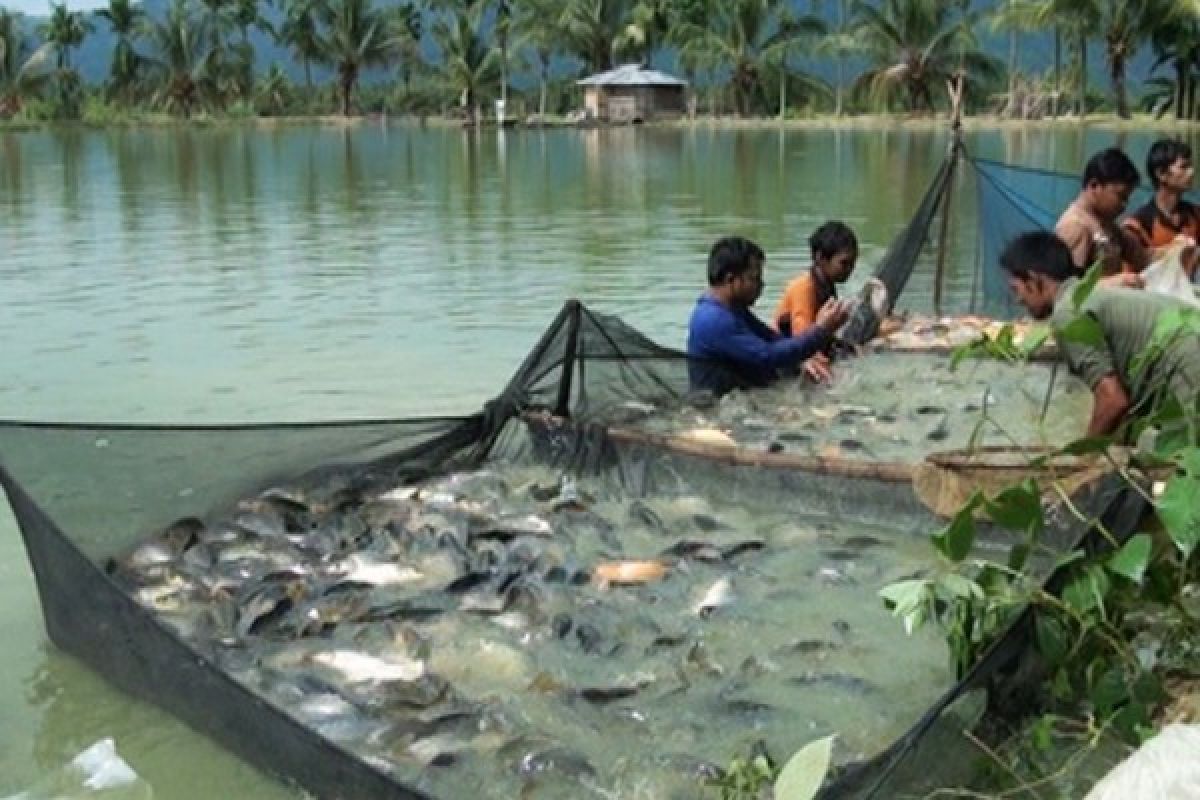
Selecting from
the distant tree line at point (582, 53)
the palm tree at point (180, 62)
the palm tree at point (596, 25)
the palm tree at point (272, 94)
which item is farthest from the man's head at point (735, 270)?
the palm tree at point (272, 94)

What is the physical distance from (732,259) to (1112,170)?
209cm

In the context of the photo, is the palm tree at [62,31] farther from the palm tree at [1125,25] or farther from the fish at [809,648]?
the fish at [809,648]

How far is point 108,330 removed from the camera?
11.9 metres

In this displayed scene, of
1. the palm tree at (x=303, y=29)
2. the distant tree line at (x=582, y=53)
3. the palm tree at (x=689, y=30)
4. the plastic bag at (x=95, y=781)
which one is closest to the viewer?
the plastic bag at (x=95, y=781)

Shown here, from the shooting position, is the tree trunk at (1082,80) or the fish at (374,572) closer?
the fish at (374,572)

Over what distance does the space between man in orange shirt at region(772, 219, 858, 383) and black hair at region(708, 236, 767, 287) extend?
0.56 meters

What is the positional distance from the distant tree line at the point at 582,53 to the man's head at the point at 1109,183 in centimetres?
3459

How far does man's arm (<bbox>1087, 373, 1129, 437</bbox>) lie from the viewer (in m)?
4.63

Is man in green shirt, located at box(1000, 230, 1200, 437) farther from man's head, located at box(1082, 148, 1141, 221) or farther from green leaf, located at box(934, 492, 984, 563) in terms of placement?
man's head, located at box(1082, 148, 1141, 221)

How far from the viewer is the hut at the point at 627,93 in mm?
54219

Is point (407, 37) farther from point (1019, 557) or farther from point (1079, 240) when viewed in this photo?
point (1019, 557)

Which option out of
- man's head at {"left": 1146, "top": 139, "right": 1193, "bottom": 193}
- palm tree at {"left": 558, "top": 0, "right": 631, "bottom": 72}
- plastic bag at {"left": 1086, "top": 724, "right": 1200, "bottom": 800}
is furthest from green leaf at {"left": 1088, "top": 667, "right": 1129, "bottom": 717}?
palm tree at {"left": 558, "top": 0, "right": 631, "bottom": 72}

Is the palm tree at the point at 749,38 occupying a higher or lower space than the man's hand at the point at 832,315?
higher

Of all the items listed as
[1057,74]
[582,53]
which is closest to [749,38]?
Answer: [582,53]
